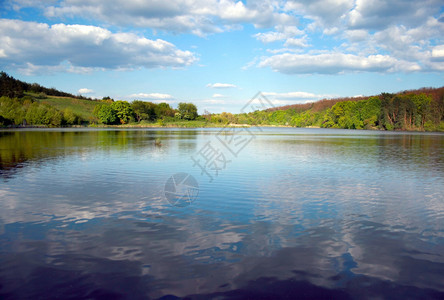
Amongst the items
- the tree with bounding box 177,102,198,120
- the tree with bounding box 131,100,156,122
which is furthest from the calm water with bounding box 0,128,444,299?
the tree with bounding box 177,102,198,120

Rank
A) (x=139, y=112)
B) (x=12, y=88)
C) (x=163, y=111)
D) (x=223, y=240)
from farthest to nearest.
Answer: (x=163, y=111) → (x=139, y=112) → (x=12, y=88) → (x=223, y=240)

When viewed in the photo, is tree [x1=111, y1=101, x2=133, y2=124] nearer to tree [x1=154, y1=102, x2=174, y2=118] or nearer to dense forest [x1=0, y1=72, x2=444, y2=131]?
dense forest [x1=0, y1=72, x2=444, y2=131]

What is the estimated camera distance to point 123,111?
426 feet

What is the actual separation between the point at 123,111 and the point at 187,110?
1376 inches

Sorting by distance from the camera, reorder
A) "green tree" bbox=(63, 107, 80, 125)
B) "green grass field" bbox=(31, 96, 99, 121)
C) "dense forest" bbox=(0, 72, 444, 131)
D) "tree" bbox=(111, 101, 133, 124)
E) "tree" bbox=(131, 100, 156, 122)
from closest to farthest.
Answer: "dense forest" bbox=(0, 72, 444, 131)
"green tree" bbox=(63, 107, 80, 125)
"tree" bbox=(111, 101, 133, 124)
"green grass field" bbox=(31, 96, 99, 121)
"tree" bbox=(131, 100, 156, 122)

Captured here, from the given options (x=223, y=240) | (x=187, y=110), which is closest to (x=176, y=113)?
(x=187, y=110)

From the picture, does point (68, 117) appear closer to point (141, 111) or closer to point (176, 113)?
point (141, 111)

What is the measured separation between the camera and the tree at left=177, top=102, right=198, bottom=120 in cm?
15250

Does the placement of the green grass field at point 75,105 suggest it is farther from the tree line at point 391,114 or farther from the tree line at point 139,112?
the tree line at point 391,114

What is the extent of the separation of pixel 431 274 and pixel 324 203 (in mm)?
4950

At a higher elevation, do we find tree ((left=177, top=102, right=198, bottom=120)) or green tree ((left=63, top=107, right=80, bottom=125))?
tree ((left=177, top=102, right=198, bottom=120))

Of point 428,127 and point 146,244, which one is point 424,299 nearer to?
point 146,244

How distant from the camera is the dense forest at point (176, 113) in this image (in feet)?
328

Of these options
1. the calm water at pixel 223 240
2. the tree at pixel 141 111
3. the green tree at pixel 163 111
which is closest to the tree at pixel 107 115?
the tree at pixel 141 111
